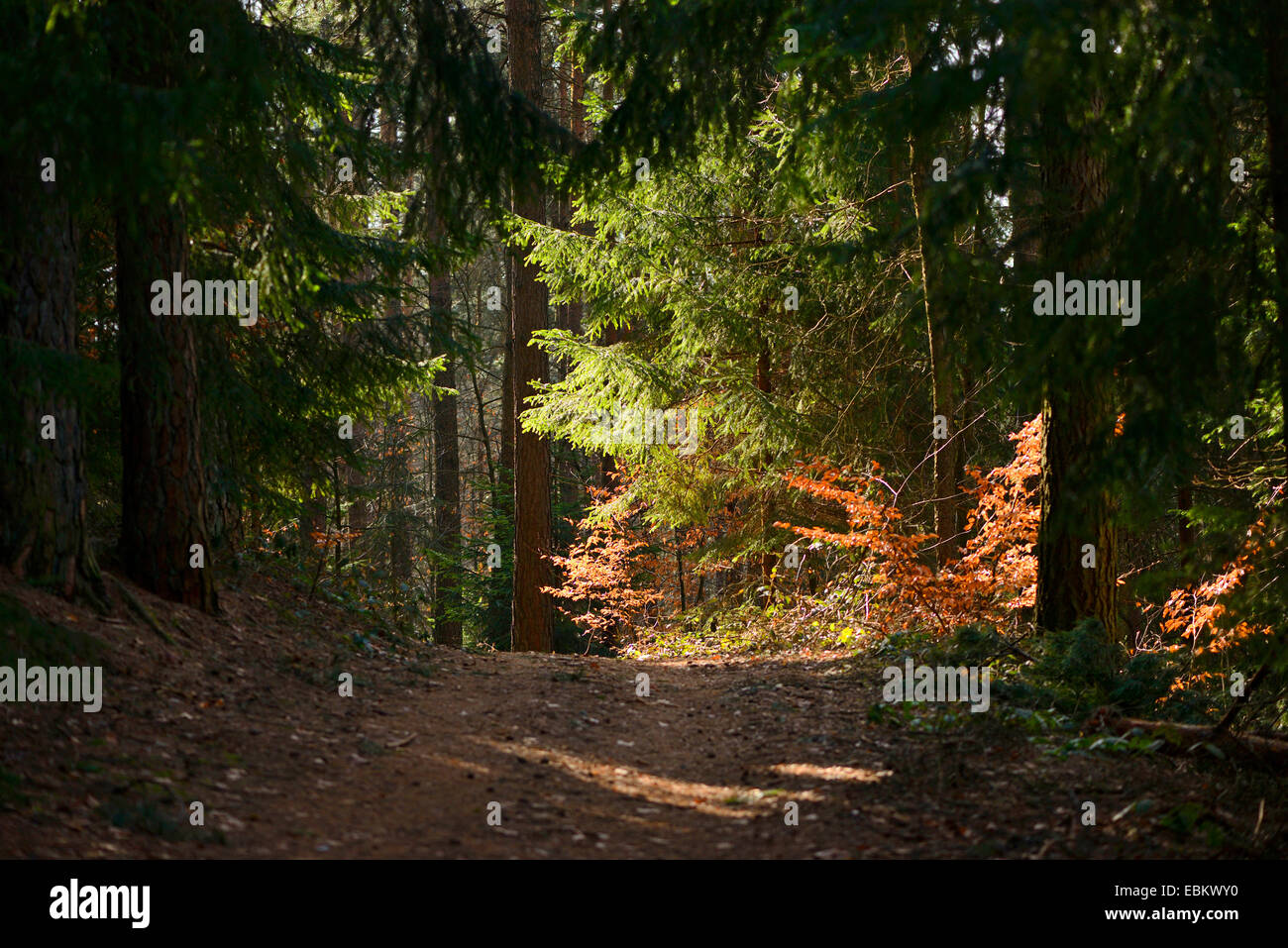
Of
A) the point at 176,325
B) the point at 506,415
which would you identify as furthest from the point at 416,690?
the point at 506,415

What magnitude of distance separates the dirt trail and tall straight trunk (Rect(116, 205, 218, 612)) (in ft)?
1.40

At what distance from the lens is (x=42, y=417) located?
612 centimetres

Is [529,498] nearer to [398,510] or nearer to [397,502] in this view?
[398,510]

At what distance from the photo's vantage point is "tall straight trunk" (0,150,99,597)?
581 centimetres

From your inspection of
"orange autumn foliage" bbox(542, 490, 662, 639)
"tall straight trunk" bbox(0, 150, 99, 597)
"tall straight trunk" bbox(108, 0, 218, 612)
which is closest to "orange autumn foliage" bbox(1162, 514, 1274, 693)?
"tall straight trunk" bbox(0, 150, 99, 597)

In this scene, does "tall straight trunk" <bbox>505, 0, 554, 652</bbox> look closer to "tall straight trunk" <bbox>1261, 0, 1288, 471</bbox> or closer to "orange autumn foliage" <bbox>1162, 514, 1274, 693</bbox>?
"orange autumn foliage" <bbox>1162, 514, 1274, 693</bbox>

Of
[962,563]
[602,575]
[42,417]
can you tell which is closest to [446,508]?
[602,575]

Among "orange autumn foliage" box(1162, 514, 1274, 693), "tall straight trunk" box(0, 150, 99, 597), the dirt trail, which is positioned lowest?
the dirt trail

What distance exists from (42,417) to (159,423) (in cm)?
106

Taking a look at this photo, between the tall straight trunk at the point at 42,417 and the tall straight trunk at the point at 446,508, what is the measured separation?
12.6 meters

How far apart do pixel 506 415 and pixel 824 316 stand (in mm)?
9358

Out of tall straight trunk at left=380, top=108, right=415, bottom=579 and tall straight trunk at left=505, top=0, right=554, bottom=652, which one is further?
tall straight trunk at left=380, top=108, right=415, bottom=579
